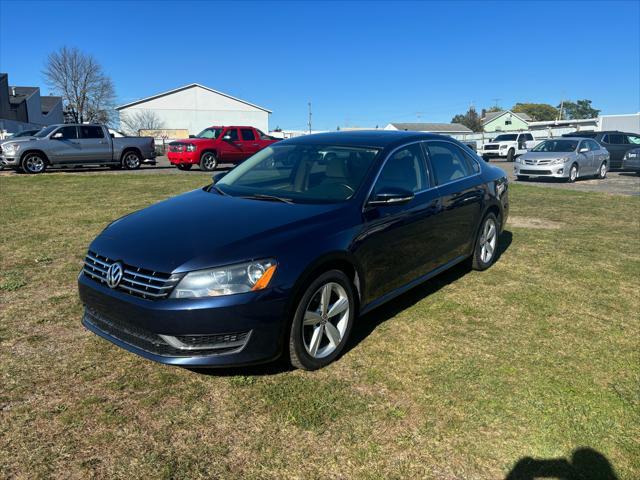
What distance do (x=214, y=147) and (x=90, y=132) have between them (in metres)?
4.55

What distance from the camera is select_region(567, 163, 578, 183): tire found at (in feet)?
56.0

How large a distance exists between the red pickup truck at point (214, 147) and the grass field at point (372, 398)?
14.5 meters

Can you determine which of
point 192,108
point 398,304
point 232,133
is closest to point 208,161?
point 232,133

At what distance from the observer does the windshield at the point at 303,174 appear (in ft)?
12.9

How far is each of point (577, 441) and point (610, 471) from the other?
0.23 meters

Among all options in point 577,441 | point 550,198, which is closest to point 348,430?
point 577,441

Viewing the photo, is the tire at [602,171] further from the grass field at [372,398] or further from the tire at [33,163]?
the tire at [33,163]

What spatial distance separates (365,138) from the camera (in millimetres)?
4602

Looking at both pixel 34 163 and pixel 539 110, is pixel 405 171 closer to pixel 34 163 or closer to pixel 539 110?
pixel 34 163

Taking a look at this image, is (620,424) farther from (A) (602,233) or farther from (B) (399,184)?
(A) (602,233)

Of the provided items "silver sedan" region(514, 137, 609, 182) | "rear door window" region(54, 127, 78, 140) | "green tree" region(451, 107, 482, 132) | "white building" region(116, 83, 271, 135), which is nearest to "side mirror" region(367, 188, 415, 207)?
"silver sedan" region(514, 137, 609, 182)

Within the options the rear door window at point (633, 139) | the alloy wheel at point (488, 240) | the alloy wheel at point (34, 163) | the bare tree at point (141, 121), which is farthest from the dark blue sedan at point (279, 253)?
the bare tree at point (141, 121)

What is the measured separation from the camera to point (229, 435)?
2707 mm

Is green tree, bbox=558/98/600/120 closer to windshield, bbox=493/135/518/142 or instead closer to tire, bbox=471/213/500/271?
windshield, bbox=493/135/518/142
